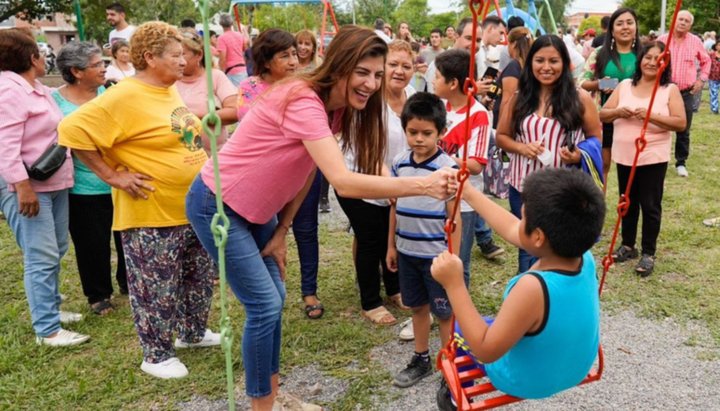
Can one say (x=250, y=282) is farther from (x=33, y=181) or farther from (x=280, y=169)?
(x=33, y=181)

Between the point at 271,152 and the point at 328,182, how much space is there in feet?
3.26

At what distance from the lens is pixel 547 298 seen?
1.88 meters

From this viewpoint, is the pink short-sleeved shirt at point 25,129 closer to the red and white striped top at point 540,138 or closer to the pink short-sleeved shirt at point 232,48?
the red and white striped top at point 540,138

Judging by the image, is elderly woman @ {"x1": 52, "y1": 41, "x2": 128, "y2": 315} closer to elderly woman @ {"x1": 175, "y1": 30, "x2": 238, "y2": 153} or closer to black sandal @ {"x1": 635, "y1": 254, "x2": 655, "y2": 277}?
elderly woman @ {"x1": 175, "y1": 30, "x2": 238, "y2": 153}

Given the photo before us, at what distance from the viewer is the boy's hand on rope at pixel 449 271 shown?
1.99 m

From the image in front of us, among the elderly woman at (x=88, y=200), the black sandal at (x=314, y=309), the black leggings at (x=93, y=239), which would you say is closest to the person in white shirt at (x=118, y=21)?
the elderly woman at (x=88, y=200)

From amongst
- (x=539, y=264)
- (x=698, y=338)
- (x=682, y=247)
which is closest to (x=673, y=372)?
(x=698, y=338)

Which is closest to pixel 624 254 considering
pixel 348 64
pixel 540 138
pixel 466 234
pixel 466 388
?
pixel 540 138

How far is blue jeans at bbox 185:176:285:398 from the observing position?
2566mm

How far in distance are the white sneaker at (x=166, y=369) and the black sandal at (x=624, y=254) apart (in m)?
3.65

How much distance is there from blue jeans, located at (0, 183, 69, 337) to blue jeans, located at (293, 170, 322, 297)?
62.1 inches

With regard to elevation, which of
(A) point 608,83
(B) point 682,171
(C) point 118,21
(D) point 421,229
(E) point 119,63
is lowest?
(B) point 682,171

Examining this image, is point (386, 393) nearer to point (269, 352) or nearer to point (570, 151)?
point (269, 352)

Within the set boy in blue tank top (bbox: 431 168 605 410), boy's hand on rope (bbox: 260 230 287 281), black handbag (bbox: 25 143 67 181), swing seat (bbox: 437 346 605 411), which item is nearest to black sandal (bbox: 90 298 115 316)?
black handbag (bbox: 25 143 67 181)
